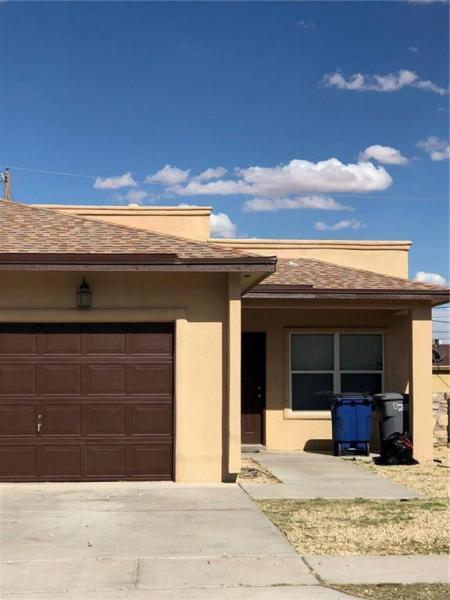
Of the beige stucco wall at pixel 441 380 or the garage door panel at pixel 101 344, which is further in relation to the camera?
the beige stucco wall at pixel 441 380

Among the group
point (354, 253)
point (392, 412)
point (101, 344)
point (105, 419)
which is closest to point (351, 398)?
point (392, 412)

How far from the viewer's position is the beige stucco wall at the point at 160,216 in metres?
17.5

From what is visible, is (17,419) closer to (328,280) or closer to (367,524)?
(367,524)

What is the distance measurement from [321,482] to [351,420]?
3.14 m

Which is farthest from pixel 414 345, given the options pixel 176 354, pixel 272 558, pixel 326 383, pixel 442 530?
pixel 272 558

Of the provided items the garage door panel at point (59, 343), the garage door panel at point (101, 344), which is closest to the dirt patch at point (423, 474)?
the garage door panel at point (101, 344)

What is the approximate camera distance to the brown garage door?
11406mm

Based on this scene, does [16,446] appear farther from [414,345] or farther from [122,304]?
[414,345]

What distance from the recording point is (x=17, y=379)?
11469 mm

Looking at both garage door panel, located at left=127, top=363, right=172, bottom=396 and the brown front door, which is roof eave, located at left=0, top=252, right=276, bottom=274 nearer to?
garage door panel, located at left=127, top=363, right=172, bottom=396

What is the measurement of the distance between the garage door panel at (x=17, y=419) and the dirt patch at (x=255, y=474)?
124 inches

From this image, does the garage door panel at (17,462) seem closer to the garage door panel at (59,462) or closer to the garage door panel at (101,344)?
the garage door panel at (59,462)

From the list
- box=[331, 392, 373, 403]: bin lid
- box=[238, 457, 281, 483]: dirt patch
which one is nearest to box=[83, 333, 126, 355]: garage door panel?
box=[238, 457, 281, 483]: dirt patch

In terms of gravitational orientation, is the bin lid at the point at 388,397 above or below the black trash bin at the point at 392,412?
above
